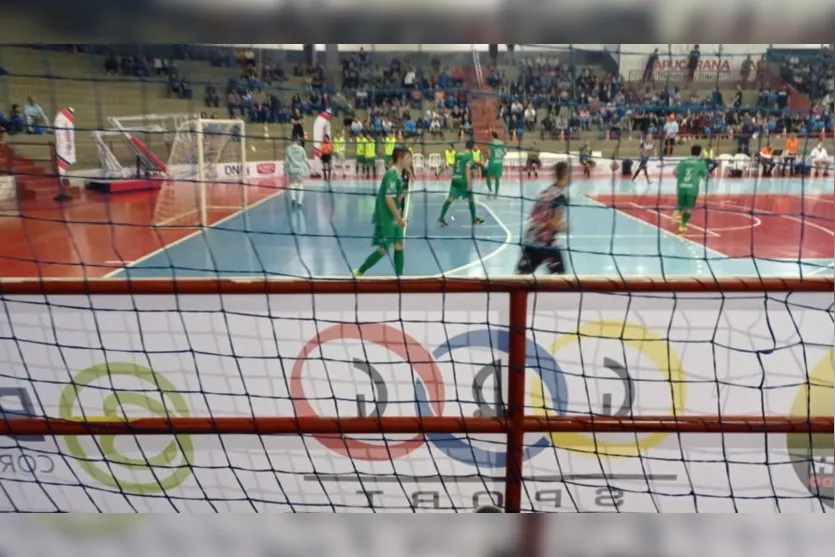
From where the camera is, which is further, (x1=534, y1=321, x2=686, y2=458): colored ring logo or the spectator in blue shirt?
the spectator in blue shirt

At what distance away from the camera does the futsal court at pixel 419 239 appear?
266 inches

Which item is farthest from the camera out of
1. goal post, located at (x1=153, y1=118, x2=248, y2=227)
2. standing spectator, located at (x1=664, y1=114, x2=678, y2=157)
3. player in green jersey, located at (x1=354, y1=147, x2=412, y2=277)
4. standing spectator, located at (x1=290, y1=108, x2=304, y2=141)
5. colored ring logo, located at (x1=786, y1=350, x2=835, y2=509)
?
goal post, located at (x1=153, y1=118, x2=248, y2=227)

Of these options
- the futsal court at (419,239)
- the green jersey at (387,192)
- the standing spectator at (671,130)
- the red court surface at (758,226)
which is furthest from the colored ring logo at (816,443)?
the standing spectator at (671,130)

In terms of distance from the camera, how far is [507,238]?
957 cm

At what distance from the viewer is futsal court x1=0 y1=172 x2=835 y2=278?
266 inches

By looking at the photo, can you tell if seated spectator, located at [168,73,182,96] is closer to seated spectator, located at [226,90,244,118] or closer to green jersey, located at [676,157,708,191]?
seated spectator, located at [226,90,244,118]

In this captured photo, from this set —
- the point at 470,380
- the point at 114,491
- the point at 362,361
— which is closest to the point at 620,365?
the point at 470,380

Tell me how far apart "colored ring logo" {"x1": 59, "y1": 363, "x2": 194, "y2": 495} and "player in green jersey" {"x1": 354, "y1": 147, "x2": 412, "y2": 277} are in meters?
3.62

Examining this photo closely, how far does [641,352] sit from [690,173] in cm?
784

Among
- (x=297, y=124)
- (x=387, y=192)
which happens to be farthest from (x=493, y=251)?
(x=297, y=124)

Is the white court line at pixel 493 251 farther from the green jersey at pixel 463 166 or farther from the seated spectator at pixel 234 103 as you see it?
the seated spectator at pixel 234 103

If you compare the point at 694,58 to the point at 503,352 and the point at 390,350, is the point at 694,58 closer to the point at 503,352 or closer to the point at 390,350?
the point at 503,352

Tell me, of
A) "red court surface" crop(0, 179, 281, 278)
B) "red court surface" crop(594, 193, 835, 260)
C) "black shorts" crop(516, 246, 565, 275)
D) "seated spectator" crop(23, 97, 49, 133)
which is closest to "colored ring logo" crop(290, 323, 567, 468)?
"black shorts" crop(516, 246, 565, 275)

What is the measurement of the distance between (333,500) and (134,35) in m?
1.66
